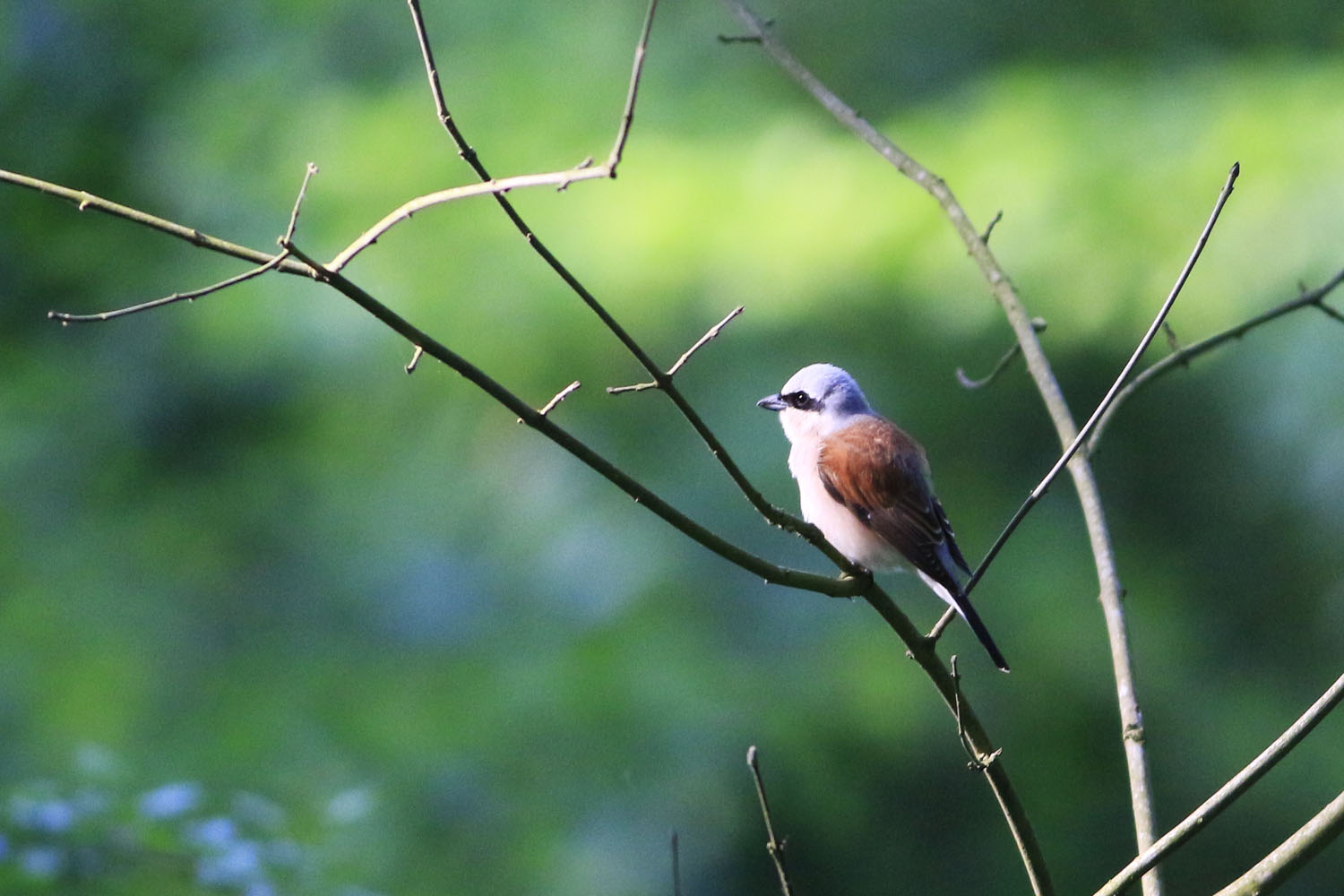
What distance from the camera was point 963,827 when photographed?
4.45 metres

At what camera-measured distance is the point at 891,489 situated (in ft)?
8.46

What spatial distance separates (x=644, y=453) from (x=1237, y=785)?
307 cm

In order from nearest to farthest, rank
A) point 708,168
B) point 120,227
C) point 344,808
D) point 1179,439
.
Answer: point 344,808, point 708,168, point 1179,439, point 120,227

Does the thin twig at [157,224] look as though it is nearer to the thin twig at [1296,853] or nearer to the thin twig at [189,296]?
the thin twig at [189,296]

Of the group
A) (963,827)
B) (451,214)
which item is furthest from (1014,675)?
(451,214)

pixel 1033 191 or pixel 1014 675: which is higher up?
pixel 1033 191

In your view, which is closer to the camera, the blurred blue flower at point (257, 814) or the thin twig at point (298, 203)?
the thin twig at point (298, 203)

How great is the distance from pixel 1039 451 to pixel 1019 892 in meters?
1.49

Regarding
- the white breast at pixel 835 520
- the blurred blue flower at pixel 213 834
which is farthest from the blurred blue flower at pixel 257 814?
the white breast at pixel 835 520

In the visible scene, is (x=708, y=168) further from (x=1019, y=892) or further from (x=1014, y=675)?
(x=1019, y=892)

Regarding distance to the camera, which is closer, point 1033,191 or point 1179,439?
point 1033,191

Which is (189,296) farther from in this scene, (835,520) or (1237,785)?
(835,520)

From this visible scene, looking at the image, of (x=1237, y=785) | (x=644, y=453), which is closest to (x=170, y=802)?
(x=1237, y=785)

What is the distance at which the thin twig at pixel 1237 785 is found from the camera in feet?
3.71
